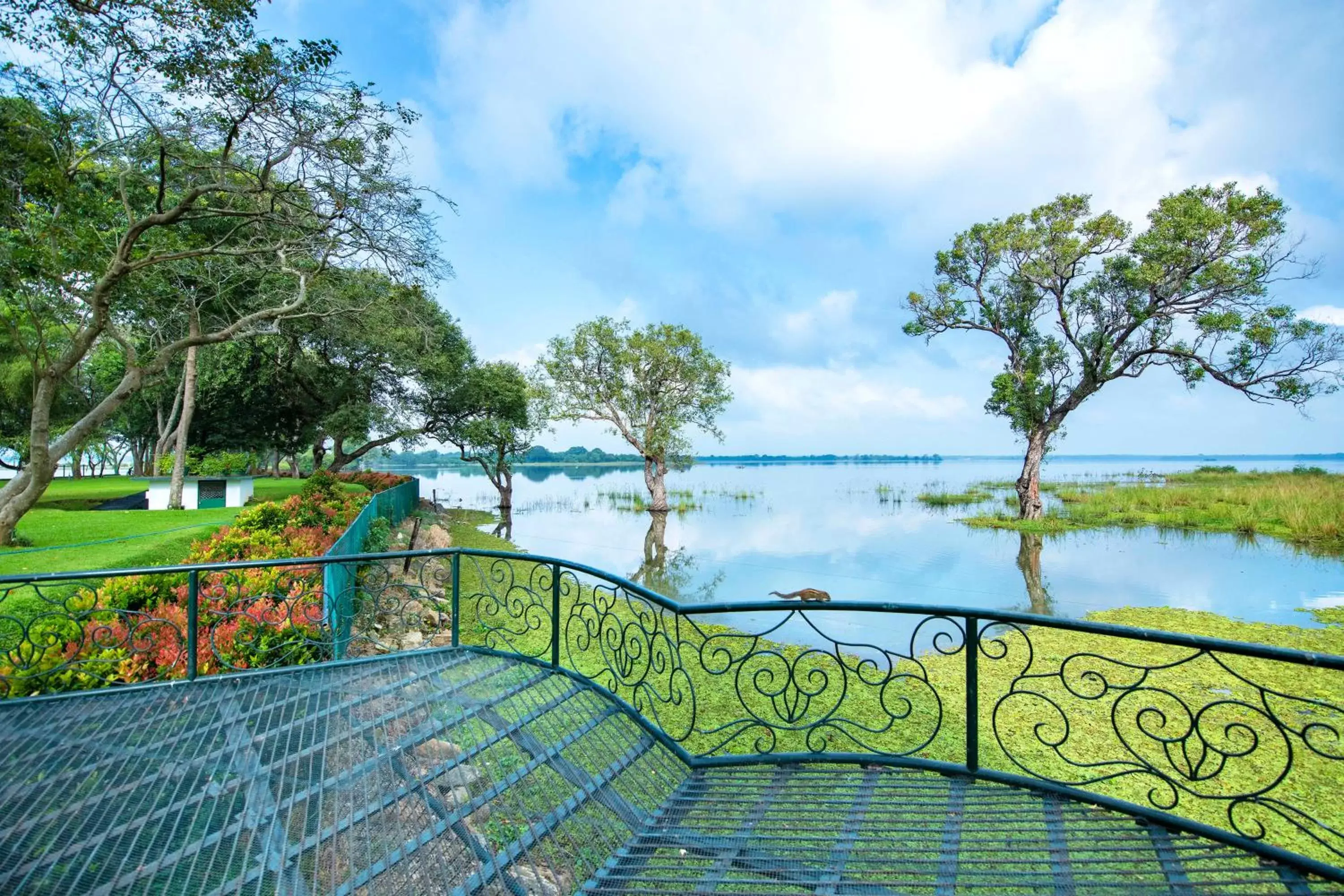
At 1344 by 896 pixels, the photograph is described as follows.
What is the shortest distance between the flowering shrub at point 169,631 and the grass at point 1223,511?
18.5m

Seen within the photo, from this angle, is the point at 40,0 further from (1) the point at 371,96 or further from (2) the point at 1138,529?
(2) the point at 1138,529

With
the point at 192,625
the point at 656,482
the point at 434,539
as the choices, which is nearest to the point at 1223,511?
the point at 656,482

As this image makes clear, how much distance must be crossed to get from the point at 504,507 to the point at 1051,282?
73.8ft

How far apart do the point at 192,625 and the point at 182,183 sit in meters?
9.91

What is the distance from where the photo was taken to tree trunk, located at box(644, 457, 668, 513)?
83.5ft

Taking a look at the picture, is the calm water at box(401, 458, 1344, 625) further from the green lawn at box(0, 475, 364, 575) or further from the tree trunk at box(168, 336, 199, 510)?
the tree trunk at box(168, 336, 199, 510)

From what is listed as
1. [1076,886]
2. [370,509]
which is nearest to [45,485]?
[370,509]

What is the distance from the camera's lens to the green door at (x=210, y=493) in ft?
53.9

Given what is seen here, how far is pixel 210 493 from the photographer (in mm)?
16781

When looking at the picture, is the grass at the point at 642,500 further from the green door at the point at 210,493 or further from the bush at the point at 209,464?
the bush at the point at 209,464

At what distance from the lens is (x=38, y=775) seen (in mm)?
2770

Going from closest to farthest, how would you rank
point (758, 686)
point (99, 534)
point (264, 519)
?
point (758, 686) < point (264, 519) < point (99, 534)

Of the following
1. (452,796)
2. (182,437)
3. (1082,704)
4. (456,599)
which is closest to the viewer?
(452,796)

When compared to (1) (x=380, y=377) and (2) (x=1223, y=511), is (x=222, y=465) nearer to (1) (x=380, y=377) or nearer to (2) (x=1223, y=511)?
(1) (x=380, y=377)
